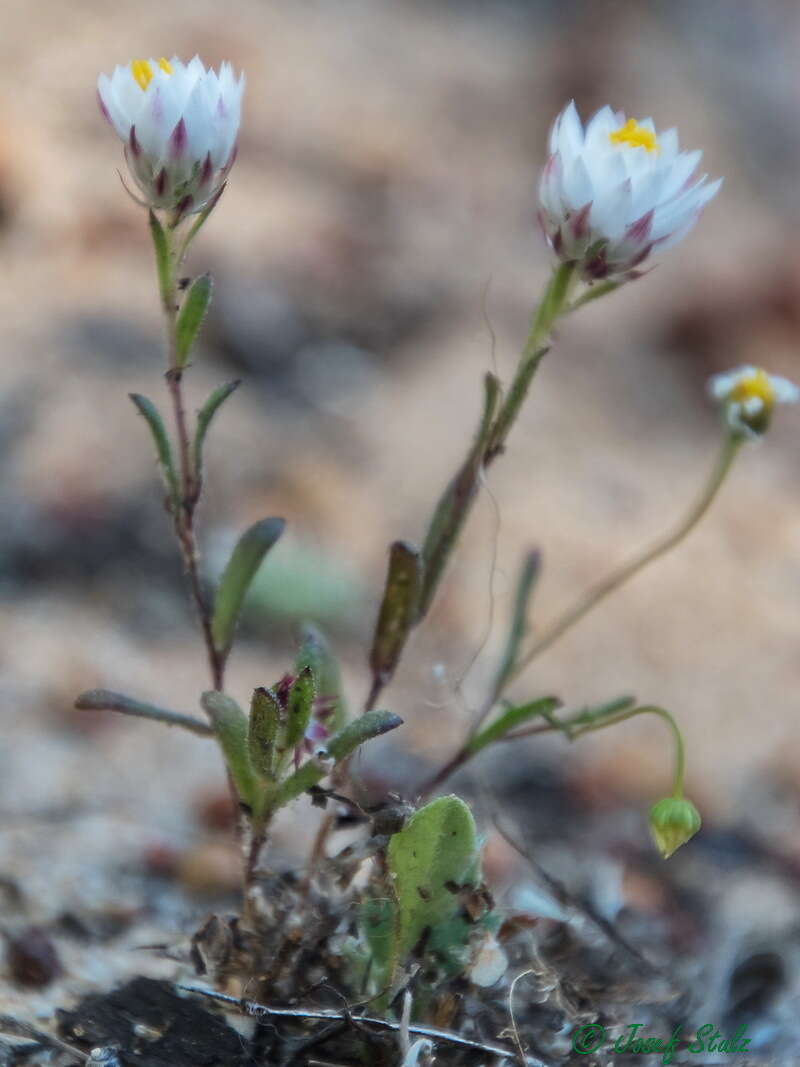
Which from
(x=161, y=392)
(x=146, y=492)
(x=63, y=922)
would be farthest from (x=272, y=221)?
(x=63, y=922)

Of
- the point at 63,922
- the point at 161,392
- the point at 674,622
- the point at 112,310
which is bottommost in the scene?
the point at 63,922

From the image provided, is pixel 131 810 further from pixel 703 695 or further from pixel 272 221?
pixel 272 221

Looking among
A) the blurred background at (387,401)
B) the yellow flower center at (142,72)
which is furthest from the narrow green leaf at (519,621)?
the yellow flower center at (142,72)

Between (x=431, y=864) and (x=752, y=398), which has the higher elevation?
(x=752, y=398)

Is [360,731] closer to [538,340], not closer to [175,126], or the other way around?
[538,340]

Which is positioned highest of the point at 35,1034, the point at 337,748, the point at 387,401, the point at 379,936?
the point at 387,401

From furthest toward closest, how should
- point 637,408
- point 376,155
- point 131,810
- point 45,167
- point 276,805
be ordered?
point 376,155 → point 45,167 → point 637,408 → point 131,810 → point 276,805

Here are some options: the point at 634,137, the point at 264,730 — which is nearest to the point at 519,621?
the point at 264,730

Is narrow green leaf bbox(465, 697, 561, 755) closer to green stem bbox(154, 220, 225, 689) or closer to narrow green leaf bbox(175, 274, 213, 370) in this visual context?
green stem bbox(154, 220, 225, 689)
